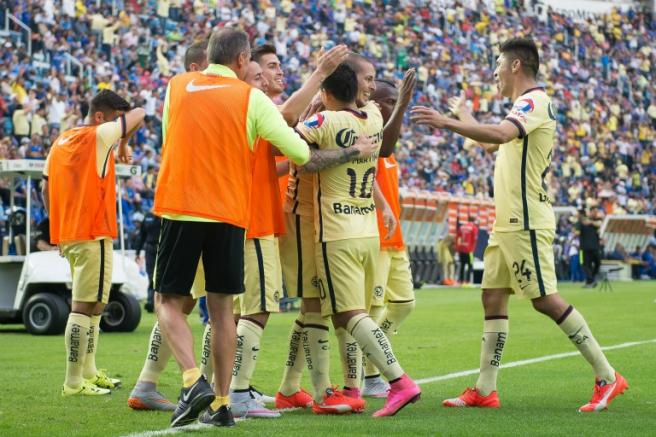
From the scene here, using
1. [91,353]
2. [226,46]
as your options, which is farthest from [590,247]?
[226,46]

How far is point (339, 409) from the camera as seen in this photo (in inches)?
305

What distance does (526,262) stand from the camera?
27.0 ft

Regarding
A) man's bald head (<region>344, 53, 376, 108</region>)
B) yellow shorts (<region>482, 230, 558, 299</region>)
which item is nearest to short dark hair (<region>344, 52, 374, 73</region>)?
man's bald head (<region>344, 53, 376, 108</region>)

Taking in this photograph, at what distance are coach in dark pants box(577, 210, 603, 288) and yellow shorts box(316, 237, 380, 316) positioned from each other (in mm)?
25682

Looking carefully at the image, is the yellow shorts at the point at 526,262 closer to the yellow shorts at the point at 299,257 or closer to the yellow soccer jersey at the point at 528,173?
the yellow soccer jersey at the point at 528,173

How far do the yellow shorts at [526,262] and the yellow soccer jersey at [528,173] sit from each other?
67 mm

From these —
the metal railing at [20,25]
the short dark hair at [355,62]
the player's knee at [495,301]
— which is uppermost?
the metal railing at [20,25]

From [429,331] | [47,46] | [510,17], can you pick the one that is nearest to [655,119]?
[510,17]

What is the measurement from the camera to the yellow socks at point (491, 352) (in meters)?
8.36

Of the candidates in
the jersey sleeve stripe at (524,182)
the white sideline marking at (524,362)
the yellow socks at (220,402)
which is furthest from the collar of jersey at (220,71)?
the white sideline marking at (524,362)

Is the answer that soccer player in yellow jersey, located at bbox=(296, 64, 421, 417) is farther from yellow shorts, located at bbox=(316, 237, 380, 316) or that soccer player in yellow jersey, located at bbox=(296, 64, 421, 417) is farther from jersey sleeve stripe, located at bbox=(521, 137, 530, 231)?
jersey sleeve stripe, located at bbox=(521, 137, 530, 231)

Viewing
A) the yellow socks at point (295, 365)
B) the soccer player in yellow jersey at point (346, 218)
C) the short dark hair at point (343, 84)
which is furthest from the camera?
the yellow socks at point (295, 365)

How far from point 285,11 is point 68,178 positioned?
3379cm

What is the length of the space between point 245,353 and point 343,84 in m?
1.79
